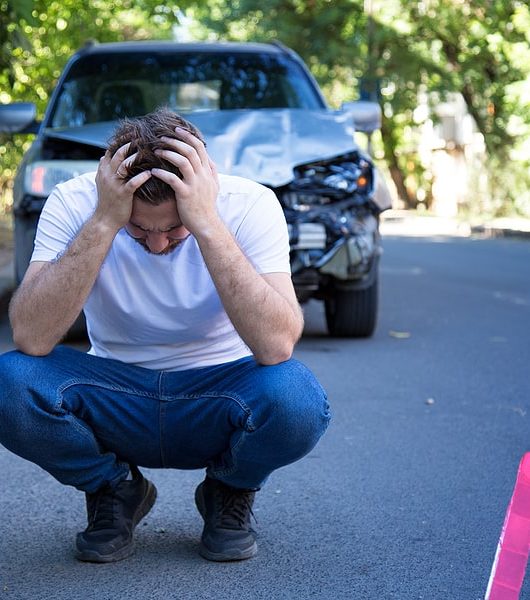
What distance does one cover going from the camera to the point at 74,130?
7.45 meters

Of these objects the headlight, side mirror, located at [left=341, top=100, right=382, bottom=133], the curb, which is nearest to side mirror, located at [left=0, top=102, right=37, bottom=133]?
the headlight

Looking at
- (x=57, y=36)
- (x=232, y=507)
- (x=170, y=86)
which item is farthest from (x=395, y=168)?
(x=232, y=507)

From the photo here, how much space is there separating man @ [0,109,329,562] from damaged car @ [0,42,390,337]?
351 cm

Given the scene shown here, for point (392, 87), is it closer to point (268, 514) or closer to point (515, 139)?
point (515, 139)

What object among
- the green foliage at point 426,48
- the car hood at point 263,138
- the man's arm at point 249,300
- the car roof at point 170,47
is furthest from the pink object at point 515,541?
the green foliage at point 426,48

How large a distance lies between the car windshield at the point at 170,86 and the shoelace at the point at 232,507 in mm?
4643

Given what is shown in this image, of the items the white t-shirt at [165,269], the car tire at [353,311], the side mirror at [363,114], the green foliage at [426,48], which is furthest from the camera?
the green foliage at [426,48]

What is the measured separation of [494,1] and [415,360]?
20.5 metres

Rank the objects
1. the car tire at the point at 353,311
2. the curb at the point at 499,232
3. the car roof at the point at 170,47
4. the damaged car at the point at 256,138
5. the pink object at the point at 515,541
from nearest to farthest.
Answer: the pink object at the point at 515,541
the damaged car at the point at 256,138
the car tire at the point at 353,311
the car roof at the point at 170,47
the curb at the point at 499,232

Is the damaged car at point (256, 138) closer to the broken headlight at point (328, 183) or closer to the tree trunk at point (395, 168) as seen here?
the broken headlight at point (328, 183)

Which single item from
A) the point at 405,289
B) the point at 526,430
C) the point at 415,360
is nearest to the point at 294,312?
the point at 526,430

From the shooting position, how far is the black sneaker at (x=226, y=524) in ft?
11.8

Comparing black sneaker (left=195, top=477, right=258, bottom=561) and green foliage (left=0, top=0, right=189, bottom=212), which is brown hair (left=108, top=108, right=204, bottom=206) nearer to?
black sneaker (left=195, top=477, right=258, bottom=561)

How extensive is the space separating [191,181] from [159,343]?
56cm
